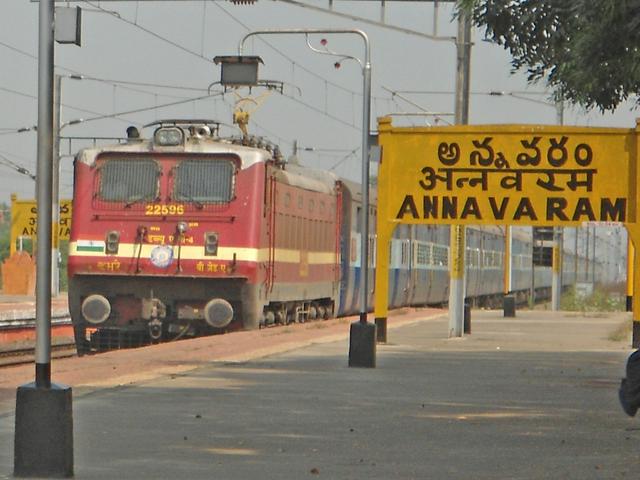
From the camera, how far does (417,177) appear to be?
87.4 feet

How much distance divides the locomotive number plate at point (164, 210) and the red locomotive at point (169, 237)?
2 cm

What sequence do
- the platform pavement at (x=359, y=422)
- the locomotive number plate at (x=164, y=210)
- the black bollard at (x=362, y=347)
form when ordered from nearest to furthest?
the platform pavement at (x=359, y=422) → the black bollard at (x=362, y=347) → the locomotive number plate at (x=164, y=210)

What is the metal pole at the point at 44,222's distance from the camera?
424 inches

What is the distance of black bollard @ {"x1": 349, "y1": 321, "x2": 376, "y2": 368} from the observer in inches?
849

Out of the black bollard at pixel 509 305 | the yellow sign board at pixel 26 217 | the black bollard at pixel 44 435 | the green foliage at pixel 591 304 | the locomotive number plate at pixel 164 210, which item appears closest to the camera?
the black bollard at pixel 44 435

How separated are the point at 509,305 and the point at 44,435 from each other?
113 ft

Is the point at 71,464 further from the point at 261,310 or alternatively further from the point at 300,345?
the point at 261,310

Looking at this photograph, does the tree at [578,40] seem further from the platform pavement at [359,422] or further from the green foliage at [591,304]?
the green foliage at [591,304]

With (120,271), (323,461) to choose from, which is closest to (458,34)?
(120,271)

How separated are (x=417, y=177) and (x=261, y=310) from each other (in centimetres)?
→ 417

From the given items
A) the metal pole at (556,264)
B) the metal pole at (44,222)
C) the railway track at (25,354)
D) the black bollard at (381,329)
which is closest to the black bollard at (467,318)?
the black bollard at (381,329)

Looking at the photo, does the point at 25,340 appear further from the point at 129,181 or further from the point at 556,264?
the point at 556,264

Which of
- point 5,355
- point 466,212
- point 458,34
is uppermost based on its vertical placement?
point 458,34

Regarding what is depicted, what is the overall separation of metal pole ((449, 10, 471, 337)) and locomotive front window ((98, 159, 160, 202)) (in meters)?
5.76
